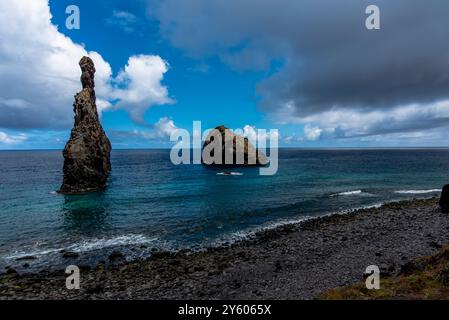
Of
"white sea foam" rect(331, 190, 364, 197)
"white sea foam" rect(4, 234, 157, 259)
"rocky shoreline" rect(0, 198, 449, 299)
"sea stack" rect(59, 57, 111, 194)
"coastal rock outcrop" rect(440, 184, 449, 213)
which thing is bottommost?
"white sea foam" rect(4, 234, 157, 259)

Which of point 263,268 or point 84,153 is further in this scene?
point 84,153

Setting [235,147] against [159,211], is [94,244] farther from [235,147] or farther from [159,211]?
[235,147]

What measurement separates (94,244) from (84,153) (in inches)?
1701

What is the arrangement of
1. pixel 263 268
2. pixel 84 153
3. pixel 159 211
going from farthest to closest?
pixel 84 153, pixel 159 211, pixel 263 268

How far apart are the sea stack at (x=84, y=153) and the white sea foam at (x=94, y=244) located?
3693 cm

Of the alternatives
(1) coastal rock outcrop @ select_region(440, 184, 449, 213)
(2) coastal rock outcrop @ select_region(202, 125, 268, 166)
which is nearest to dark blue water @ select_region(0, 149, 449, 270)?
(1) coastal rock outcrop @ select_region(440, 184, 449, 213)

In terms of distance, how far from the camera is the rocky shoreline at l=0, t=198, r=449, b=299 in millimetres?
20656

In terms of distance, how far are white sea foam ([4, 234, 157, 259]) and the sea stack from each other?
121ft

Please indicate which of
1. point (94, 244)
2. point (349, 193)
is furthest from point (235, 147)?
point (94, 244)

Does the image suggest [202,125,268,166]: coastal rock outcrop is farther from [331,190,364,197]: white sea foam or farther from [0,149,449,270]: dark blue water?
[331,190,364,197]: white sea foam

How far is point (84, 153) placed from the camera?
70438 mm

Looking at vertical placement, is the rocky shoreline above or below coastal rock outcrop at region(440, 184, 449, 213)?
below

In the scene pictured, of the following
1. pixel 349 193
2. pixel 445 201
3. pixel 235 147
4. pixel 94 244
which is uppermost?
pixel 235 147

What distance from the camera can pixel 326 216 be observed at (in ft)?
148
